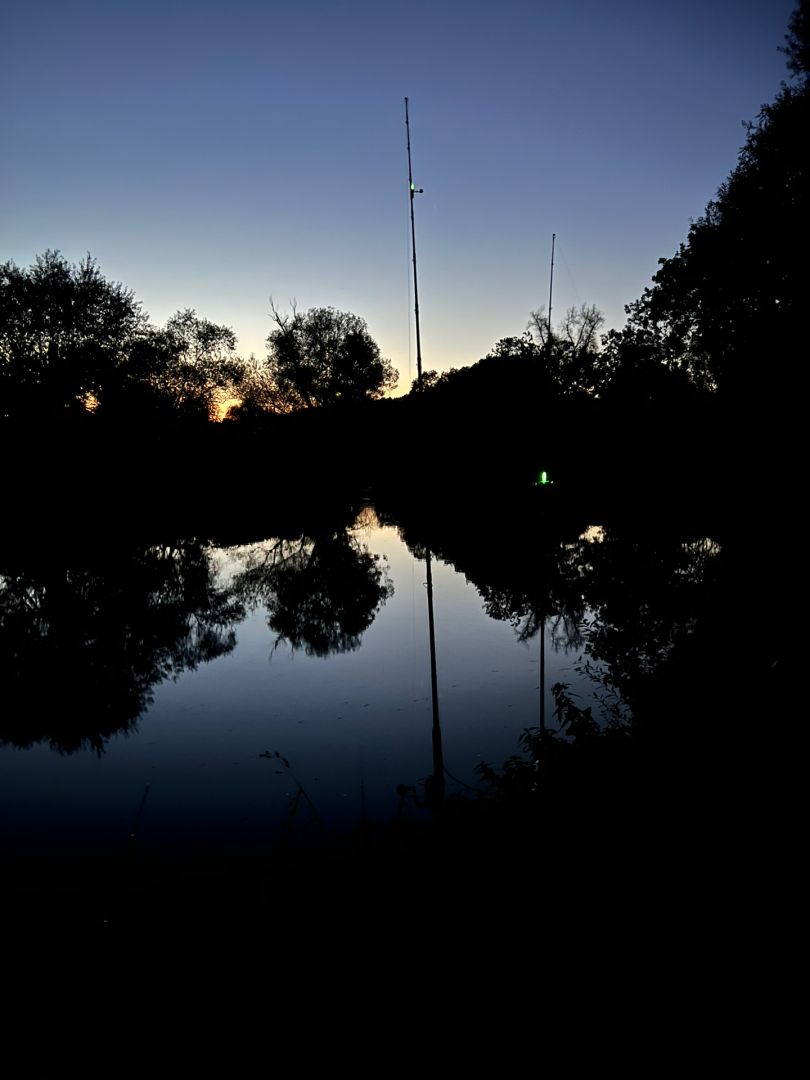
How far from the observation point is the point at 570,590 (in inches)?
615

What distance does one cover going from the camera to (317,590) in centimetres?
1875

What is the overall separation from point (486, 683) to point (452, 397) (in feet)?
164

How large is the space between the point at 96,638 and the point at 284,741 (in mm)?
8087

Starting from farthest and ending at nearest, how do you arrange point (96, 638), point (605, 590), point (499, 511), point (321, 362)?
1. point (321, 362)
2. point (499, 511)
3. point (605, 590)
4. point (96, 638)

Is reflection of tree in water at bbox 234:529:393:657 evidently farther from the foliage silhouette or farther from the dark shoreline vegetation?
the foliage silhouette

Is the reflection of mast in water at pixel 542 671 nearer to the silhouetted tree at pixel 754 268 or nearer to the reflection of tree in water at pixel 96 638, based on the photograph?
the reflection of tree in water at pixel 96 638

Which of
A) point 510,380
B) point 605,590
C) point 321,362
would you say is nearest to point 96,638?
point 605,590

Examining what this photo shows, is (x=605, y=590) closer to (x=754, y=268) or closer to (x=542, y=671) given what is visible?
(x=542, y=671)

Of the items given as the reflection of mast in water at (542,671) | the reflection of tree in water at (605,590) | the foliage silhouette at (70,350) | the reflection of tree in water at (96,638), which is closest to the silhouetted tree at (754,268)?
the reflection of tree in water at (605,590)

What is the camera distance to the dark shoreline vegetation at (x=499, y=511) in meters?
5.00

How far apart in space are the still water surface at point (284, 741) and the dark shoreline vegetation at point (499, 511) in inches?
19.5

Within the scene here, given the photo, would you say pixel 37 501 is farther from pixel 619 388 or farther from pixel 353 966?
pixel 353 966

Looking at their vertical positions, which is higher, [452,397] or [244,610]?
[452,397]

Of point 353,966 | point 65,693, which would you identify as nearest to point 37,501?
point 65,693
